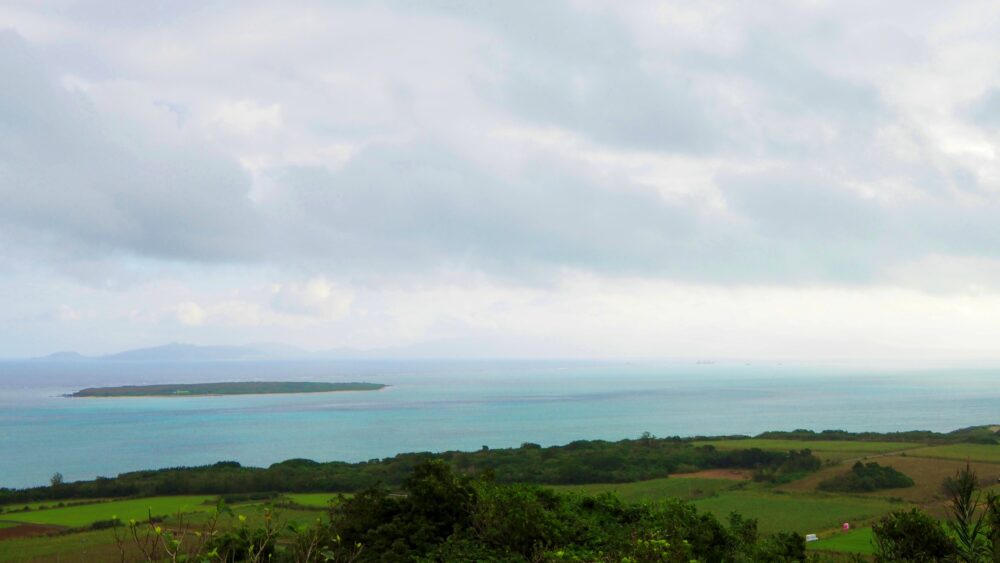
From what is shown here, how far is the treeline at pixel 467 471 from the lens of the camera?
2970 cm

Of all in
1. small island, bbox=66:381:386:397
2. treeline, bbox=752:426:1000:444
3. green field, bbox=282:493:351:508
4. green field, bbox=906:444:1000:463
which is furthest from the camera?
small island, bbox=66:381:386:397

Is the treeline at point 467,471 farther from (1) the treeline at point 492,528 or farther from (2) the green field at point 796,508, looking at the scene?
(1) the treeline at point 492,528

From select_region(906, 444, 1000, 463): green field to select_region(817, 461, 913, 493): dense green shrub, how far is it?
7.08 m

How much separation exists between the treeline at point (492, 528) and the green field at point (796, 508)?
11.4 meters

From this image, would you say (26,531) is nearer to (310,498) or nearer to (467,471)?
(310,498)

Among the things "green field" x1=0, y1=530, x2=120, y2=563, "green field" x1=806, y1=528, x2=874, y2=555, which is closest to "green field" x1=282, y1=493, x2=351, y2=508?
"green field" x1=0, y1=530, x2=120, y2=563

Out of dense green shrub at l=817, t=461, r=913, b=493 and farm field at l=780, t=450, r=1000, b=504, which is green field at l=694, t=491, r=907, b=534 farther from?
dense green shrub at l=817, t=461, r=913, b=493

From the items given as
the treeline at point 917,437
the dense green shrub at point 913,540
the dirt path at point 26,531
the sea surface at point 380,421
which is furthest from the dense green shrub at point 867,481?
the sea surface at point 380,421

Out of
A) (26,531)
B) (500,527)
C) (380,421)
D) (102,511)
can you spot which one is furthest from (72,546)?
(380,421)

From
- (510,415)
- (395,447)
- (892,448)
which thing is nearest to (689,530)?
(892,448)

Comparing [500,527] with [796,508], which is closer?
[500,527]

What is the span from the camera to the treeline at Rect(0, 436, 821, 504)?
2970cm

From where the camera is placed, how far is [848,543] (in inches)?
699

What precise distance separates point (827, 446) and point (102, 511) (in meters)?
36.5
